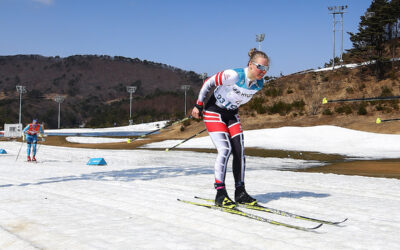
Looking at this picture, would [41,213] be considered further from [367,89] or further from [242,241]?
[367,89]

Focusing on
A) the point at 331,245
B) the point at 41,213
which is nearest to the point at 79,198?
the point at 41,213

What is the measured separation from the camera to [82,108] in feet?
434

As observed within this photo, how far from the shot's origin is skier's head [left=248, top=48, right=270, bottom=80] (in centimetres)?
548

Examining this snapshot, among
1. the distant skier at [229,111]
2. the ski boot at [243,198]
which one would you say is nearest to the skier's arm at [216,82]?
the distant skier at [229,111]

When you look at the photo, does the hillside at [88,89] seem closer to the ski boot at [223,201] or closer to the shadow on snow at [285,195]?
the shadow on snow at [285,195]

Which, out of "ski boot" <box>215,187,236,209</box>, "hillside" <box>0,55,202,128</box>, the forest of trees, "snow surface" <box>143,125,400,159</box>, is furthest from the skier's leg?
"hillside" <box>0,55,202,128</box>

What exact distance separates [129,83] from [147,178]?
174 m

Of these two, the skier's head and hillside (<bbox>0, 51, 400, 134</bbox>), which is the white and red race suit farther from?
hillside (<bbox>0, 51, 400, 134</bbox>)

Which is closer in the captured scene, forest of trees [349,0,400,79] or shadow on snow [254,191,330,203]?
shadow on snow [254,191,330,203]

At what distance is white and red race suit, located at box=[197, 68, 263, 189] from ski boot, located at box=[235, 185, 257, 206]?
0.08 metres

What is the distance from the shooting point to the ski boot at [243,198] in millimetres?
5680

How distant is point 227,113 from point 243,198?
1223 mm

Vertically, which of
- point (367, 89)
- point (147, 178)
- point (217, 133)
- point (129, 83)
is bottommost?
point (147, 178)

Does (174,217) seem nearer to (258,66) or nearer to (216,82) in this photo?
(216,82)
